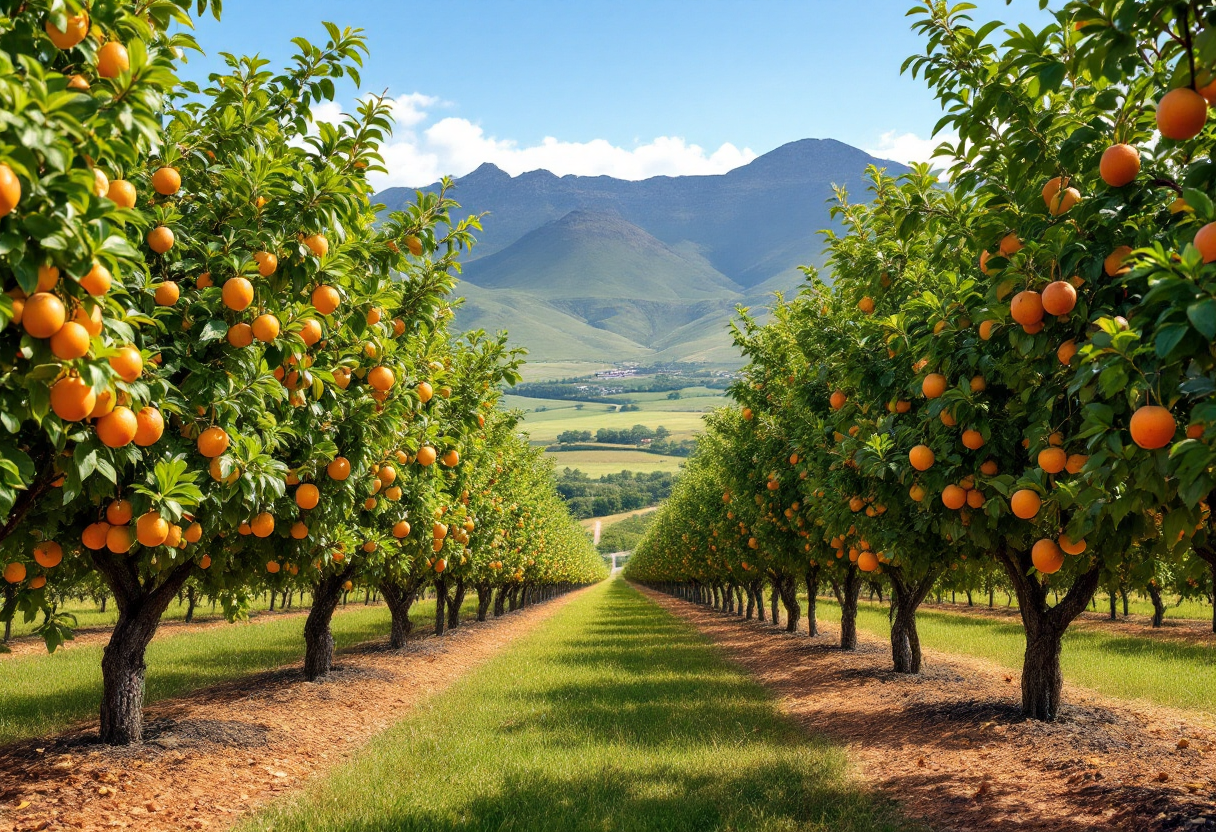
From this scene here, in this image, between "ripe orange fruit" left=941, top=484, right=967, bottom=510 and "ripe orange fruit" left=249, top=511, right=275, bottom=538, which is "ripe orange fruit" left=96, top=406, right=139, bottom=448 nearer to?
"ripe orange fruit" left=249, top=511, right=275, bottom=538

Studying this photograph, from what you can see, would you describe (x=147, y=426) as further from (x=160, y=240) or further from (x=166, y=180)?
(x=166, y=180)

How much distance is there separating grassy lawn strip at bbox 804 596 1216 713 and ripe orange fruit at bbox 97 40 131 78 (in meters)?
17.6

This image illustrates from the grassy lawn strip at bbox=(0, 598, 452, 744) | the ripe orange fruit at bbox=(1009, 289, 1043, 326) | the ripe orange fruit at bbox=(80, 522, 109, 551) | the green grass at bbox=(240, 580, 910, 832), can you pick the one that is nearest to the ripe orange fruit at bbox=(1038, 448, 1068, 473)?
the ripe orange fruit at bbox=(1009, 289, 1043, 326)

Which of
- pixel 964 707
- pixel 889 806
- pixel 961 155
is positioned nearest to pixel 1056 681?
pixel 964 707

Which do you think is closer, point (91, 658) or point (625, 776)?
point (625, 776)

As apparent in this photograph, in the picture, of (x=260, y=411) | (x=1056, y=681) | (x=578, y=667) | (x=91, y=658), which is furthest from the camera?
(x=91, y=658)

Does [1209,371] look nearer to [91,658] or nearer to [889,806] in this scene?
[889,806]

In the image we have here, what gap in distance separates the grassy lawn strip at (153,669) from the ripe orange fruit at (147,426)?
9076 mm

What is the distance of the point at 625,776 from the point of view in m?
8.01

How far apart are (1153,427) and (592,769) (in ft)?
22.5

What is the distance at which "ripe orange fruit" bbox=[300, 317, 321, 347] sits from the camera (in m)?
5.54

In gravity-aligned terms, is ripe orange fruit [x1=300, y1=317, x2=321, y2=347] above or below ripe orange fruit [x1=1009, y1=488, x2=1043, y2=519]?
above

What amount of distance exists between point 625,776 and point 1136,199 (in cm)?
707

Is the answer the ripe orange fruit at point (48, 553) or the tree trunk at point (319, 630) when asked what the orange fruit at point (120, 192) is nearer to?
the ripe orange fruit at point (48, 553)
